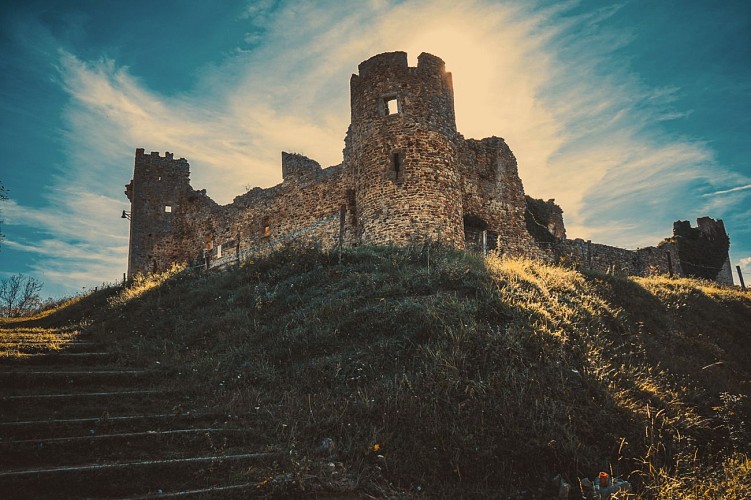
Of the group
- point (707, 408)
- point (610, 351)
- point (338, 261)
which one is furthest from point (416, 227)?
point (707, 408)

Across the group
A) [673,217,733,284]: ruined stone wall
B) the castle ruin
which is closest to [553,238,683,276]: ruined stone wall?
the castle ruin

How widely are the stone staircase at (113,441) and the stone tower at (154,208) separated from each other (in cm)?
1849

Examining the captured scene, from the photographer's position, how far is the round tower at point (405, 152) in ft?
48.4

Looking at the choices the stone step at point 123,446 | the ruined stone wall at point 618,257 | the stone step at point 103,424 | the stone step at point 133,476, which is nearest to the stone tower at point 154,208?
the ruined stone wall at point 618,257

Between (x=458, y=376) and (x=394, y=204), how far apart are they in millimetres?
9167

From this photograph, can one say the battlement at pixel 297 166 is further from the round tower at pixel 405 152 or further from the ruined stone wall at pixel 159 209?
the ruined stone wall at pixel 159 209

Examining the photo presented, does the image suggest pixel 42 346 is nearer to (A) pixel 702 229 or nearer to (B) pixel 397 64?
(B) pixel 397 64

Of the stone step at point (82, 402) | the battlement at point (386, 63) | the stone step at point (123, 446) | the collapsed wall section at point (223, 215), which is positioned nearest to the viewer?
the stone step at point (123, 446)

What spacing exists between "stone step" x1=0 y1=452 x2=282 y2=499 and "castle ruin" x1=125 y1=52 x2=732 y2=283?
401 inches

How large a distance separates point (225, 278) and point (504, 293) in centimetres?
802

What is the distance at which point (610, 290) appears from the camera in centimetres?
1241

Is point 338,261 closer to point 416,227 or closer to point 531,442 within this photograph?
point 416,227

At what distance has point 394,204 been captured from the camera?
1488 cm

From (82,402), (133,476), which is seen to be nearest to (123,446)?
(133,476)
